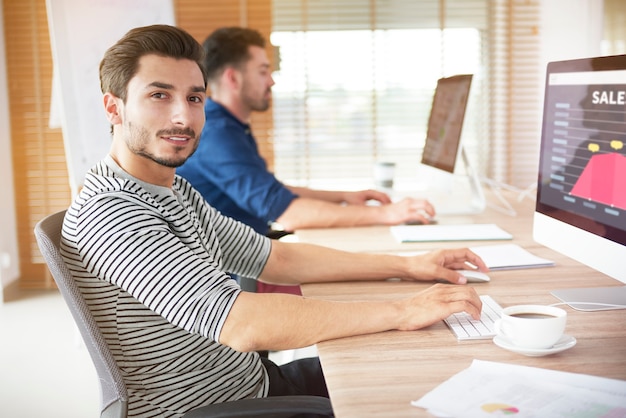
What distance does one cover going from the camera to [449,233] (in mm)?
2293

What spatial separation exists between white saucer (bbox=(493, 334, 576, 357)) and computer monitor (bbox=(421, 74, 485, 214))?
1483 mm

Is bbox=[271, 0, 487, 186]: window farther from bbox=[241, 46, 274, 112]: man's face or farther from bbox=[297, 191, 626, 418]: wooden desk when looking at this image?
bbox=[297, 191, 626, 418]: wooden desk

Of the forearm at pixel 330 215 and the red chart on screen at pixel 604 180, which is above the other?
the red chart on screen at pixel 604 180

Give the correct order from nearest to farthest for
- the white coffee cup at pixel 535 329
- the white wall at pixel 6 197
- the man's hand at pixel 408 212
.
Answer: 1. the white coffee cup at pixel 535 329
2. the man's hand at pixel 408 212
3. the white wall at pixel 6 197

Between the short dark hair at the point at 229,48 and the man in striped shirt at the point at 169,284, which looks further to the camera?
the short dark hair at the point at 229,48

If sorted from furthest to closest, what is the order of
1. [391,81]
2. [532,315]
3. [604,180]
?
[391,81]
[604,180]
[532,315]

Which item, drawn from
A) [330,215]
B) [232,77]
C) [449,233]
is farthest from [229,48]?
[449,233]

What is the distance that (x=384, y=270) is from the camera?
173 cm

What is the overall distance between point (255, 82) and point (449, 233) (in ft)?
3.75

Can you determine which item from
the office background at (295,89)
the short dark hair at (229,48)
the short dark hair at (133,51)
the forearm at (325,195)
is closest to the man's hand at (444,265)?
the short dark hair at (133,51)

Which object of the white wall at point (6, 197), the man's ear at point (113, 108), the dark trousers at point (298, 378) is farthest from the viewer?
the white wall at point (6, 197)

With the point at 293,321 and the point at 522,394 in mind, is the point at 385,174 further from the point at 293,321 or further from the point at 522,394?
the point at 522,394

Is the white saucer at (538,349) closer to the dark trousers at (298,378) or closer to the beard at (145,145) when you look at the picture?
the dark trousers at (298,378)

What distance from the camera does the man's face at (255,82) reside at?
2996 millimetres
